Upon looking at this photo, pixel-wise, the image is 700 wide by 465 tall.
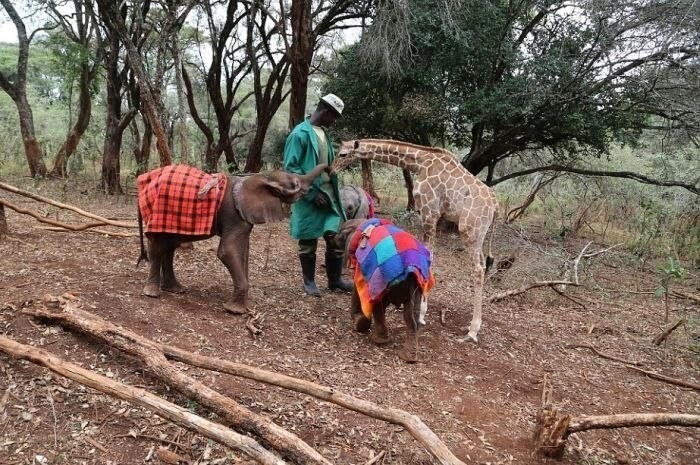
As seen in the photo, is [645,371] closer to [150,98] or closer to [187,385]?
[187,385]

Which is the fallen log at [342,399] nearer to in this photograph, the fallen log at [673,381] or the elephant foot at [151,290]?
the elephant foot at [151,290]

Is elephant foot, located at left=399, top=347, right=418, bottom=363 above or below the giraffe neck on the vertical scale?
below

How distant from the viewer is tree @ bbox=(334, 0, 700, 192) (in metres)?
8.17

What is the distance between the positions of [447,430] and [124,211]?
8.00 meters

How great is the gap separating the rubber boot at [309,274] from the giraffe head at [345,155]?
0.99 meters

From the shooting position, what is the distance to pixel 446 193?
5.11 meters

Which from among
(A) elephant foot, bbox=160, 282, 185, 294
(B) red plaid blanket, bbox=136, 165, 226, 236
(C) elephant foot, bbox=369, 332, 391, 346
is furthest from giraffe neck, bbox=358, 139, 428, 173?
(A) elephant foot, bbox=160, 282, 185, 294

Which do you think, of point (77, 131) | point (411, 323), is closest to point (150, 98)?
point (411, 323)

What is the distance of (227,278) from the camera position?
5.70 metres

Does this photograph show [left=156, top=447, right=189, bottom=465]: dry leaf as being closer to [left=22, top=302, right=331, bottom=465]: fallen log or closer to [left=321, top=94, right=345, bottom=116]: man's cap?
[left=22, top=302, right=331, bottom=465]: fallen log

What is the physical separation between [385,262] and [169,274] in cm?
218

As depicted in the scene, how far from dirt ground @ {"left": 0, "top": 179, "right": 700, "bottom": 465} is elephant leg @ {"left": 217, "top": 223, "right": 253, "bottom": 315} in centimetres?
15

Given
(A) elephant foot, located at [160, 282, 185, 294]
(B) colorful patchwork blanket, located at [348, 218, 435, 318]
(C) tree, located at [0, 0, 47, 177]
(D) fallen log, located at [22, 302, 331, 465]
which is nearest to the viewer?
(D) fallen log, located at [22, 302, 331, 465]

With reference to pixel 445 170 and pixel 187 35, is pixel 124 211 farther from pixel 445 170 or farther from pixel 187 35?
pixel 187 35
